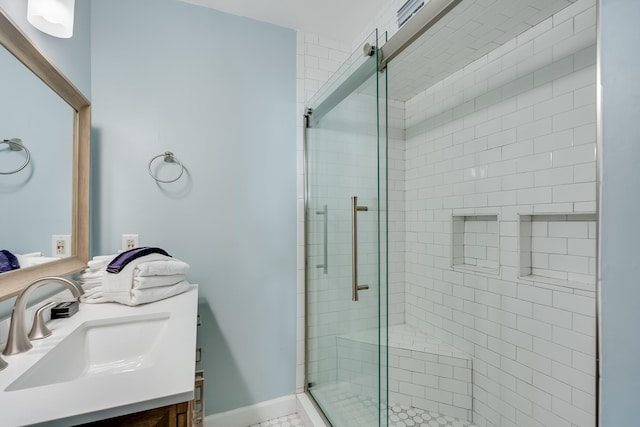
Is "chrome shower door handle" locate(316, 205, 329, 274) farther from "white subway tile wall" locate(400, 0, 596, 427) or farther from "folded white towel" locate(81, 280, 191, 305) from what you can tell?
"white subway tile wall" locate(400, 0, 596, 427)

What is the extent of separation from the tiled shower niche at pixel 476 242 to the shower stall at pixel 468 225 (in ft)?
0.04

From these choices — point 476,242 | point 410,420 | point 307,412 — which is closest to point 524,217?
point 476,242

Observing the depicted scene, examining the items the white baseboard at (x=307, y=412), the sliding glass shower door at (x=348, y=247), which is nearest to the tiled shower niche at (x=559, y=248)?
the sliding glass shower door at (x=348, y=247)

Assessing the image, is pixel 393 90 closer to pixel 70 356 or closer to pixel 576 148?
pixel 576 148

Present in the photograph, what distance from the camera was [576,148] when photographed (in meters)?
1.42

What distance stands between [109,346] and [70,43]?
52.1 inches

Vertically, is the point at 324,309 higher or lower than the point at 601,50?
lower

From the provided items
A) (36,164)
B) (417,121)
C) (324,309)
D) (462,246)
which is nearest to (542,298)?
(462,246)

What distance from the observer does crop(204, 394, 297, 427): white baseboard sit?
68.0 inches

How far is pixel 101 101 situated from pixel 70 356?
1.27 metres

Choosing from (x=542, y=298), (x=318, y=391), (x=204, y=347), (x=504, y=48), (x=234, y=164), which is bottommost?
(x=318, y=391)

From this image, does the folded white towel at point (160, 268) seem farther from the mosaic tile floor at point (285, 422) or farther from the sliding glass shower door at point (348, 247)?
the mosaic tile floor at point (285, 422)

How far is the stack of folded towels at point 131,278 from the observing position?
1176 millimetres

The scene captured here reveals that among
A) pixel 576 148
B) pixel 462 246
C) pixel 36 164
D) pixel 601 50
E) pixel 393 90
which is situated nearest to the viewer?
pixel 601 50
